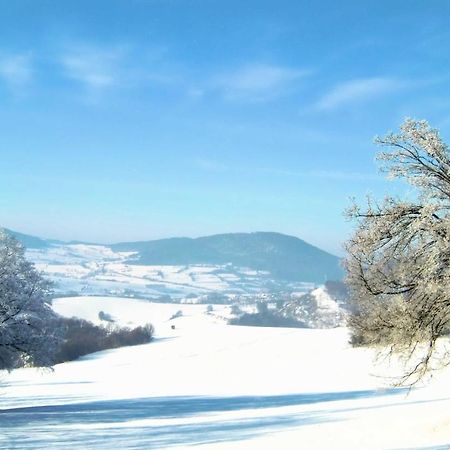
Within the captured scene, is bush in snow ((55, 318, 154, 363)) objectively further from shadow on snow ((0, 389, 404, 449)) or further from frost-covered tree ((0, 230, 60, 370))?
shadow on snow ((0, 389, 404, 449))

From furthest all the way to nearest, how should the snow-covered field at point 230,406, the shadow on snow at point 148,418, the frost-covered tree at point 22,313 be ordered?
the frost-covered tree at point 22,313
the shadow on snow at point 148,418
the snow-covered field at point 230,406

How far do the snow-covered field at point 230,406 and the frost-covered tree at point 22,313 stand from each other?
341 centimetres

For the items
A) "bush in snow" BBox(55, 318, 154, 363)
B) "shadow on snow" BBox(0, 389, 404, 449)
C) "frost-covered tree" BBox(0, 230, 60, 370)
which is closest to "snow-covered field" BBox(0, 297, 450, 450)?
"shadow on snow" BBox(0, 389, 404, 449)

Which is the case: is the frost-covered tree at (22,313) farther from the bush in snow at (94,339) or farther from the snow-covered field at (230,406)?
the bush in snow at (94,339)

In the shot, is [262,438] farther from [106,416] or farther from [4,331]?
[4,331]

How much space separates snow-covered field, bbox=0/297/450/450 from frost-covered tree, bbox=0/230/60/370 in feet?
11.2

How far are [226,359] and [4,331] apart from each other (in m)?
49.4

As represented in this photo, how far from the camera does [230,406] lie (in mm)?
34250

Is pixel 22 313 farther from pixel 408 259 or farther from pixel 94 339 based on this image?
pixel 94 339

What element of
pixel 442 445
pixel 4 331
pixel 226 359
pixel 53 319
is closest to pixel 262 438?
pixel 442 445

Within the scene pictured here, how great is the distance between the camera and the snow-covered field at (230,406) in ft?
70.2

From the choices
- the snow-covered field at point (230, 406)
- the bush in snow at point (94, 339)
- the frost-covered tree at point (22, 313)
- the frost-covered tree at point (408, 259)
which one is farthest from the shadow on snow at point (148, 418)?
the bush in snow at point (94, 339)

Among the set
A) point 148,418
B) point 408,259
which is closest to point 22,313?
point 148,418

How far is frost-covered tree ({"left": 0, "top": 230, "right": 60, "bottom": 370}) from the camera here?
31.2 m
